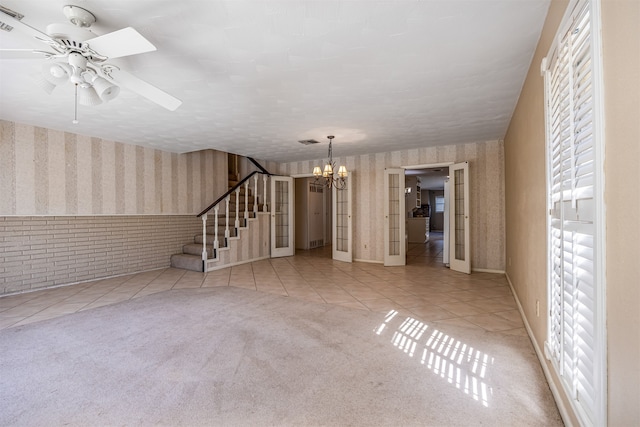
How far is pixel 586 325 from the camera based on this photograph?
4.10 ft

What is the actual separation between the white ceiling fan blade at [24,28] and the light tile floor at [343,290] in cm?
301

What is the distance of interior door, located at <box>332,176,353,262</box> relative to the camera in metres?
7.05

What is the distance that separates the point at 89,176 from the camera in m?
5.12

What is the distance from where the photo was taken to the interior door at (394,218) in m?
6.51

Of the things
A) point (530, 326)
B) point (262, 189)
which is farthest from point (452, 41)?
point (262, 189)

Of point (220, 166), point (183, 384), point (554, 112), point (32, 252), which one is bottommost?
point (183, 384)

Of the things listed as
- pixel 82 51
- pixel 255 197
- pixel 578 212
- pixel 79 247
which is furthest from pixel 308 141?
pixel 578 212

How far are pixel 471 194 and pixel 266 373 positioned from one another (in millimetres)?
5333

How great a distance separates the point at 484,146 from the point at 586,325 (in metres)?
5.29

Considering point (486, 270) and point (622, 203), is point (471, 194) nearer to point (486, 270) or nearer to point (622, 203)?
point (486, 270)

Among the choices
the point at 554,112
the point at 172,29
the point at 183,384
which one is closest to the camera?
the point at 554,112

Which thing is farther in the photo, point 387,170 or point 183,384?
point 387,170

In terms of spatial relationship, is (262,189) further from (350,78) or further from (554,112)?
(554,112)

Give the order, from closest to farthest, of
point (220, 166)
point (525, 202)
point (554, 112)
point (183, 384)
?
point (554, 112)
point (183, 384)
point (525, 202)
point (220, 166)
